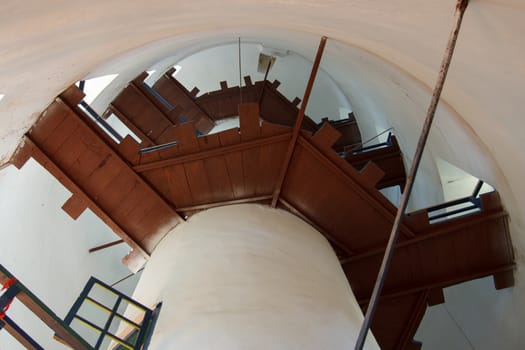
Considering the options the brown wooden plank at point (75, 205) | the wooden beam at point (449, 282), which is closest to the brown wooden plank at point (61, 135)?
the brown wooden plank at point (75, 205)

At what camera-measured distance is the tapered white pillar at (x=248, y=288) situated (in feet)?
10.2

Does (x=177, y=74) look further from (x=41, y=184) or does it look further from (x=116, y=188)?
(x=116, y=188)

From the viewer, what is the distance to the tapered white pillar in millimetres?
3113

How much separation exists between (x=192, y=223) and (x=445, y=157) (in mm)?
3422

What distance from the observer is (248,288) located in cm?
357

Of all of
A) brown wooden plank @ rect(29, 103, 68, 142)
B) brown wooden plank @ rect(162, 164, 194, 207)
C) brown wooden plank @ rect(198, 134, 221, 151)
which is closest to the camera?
brown wooden plank @ rect(29, 103, 68, 142)

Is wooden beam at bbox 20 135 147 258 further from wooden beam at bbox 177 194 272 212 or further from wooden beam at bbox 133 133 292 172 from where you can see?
wooden beam at bbox 133 133 292 172

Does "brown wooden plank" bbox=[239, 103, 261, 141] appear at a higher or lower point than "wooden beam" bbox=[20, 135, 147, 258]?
higher

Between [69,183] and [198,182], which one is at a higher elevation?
[198,182]

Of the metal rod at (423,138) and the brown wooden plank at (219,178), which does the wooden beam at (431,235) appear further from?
the metal rod at (423,138)

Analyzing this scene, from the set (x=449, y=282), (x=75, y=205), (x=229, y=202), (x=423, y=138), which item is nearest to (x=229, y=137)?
(x=229, y=202)

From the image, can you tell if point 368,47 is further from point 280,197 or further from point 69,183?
point 69,183

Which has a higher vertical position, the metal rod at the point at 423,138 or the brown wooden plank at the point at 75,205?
the brown wooden plank at the point at 75,205

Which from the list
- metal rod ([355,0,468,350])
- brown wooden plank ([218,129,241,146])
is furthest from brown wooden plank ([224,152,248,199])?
metal rod ([355,0,468,350])
